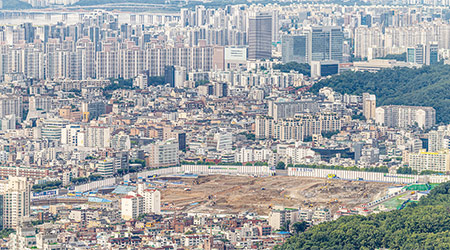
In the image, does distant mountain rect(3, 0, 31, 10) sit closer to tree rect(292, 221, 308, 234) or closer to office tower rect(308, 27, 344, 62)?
office tower rect(308, 27, 344, 62)

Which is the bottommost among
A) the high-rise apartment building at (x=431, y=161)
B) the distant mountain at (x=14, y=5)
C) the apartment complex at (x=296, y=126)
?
the high-rise apartment building at (x=431, y=161)

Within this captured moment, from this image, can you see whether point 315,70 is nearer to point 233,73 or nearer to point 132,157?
point 233,73

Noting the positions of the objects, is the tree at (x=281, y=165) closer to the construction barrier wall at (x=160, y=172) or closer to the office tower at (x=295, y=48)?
the construction barrier wall at (x=160, y=172)

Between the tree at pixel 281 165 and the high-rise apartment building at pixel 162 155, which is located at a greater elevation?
the high-rise apartment building at pixel 162 155

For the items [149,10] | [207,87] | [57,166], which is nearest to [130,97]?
[207,87]

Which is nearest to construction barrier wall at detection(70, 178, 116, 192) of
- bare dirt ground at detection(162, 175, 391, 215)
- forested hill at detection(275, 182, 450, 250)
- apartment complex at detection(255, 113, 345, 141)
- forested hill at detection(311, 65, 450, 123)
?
bare dirt ground at detection(162, 175, 391, 215)

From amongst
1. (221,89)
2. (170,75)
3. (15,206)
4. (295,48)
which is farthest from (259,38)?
(15,206)

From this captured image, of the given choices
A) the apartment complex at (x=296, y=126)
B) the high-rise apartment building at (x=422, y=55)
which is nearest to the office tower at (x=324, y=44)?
the high-rise apartment building at (x=422, y=55)
